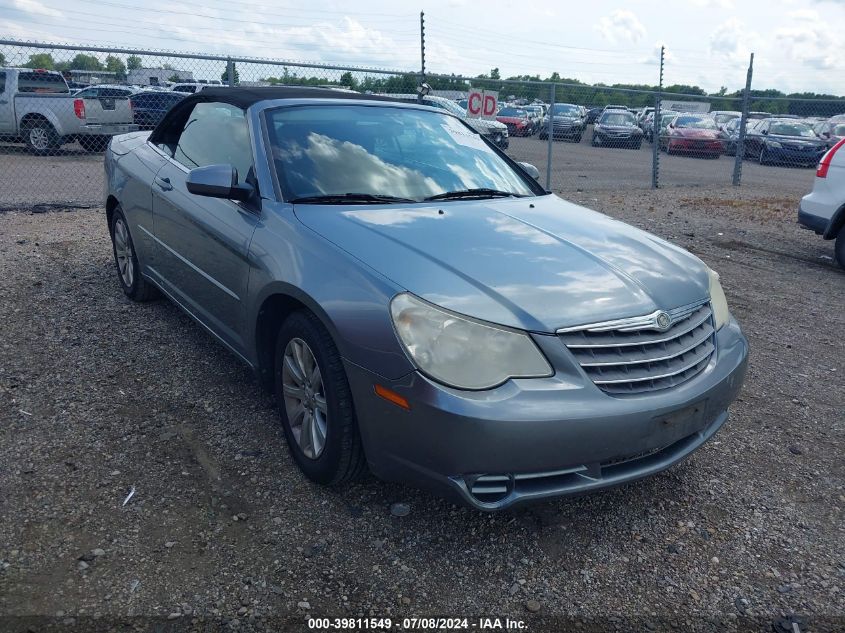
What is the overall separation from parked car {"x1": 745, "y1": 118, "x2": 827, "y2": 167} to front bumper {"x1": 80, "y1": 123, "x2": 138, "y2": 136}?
1717 centimetres

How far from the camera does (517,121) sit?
2350 cm

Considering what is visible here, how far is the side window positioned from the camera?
3.81 metres

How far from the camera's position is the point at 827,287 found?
6848 millimetres

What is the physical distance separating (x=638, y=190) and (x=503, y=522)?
40.2ft

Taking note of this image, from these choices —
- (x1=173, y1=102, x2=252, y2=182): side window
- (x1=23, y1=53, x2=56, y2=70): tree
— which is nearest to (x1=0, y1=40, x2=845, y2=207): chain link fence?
(x1=23, y1=53, x2=56, y2=70): tree

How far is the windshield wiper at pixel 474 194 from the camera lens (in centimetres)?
373

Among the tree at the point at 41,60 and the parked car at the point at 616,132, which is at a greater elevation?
the tree at the point at 41,60

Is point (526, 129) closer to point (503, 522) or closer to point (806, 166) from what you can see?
point (806, 166)

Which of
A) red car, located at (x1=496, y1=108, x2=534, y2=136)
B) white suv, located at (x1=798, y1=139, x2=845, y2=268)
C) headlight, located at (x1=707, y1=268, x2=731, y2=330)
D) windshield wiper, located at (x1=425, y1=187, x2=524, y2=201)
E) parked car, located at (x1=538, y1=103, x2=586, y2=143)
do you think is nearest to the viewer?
headlight, located at (x1=707, y1=268, x2=731, y2=330)

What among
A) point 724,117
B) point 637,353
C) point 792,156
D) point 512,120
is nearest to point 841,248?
point 637,353

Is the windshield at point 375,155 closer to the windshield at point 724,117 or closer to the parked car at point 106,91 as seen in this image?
the parked car at point 106,91

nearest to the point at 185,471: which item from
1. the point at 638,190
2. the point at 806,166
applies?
the point at 638,190

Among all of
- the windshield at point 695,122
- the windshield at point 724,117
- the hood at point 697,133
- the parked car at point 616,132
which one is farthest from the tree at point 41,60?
the windshield at point 724,117

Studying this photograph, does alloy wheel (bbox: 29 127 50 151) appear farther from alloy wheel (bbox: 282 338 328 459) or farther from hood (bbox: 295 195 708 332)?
alloy wheel (bbox: 282 338 328 459)
